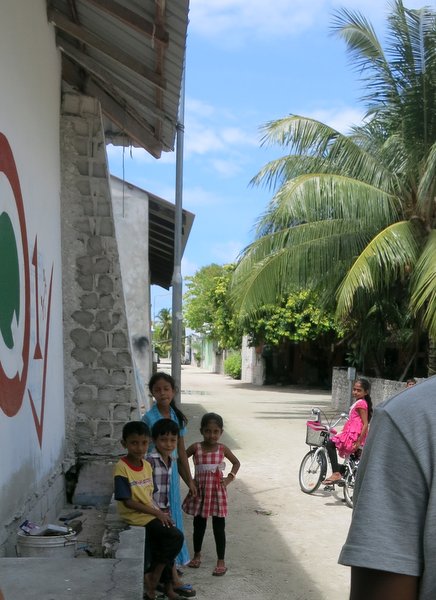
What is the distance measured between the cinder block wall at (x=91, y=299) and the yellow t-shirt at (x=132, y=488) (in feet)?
8.63

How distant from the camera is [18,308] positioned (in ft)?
17.0

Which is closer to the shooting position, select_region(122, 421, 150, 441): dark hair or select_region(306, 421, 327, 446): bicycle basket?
select_region(122, 421, 150, 441): dark hair

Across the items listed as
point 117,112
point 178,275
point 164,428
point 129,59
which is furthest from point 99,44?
point 178,275

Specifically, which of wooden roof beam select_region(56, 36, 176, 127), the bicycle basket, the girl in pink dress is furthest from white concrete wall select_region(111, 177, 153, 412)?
wooden roof beam select_region(56, 36, 176, 127)

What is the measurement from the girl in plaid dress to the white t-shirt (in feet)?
15.7

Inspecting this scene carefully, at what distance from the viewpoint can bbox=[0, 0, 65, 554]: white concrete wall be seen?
475cm

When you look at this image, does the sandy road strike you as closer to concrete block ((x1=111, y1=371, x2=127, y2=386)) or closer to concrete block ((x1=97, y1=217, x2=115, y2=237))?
concrete block ((x1=111, y1=371, x2=127, y2=386))

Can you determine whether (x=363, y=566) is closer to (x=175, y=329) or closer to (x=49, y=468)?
(x=49, y=468)

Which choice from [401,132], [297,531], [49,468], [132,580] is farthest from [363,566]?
[401,132]

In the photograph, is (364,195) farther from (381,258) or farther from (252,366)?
(252,366)

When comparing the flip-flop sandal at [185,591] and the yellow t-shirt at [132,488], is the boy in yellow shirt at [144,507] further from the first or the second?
the flip-flop sandal at [185,591]

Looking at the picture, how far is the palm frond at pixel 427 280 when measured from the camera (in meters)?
12.9

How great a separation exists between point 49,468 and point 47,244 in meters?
1.92

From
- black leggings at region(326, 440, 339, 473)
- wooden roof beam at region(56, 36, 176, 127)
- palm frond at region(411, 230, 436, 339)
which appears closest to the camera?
wooden roof beam at region(56, 36, 176, 127)
